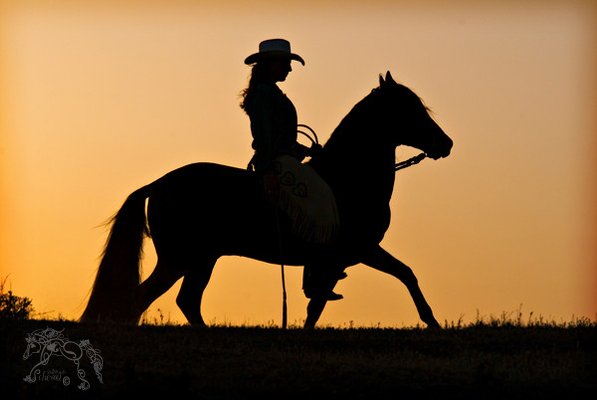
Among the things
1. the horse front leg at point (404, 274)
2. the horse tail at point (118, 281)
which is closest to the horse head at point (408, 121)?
the horse front leg at point (404, 274)

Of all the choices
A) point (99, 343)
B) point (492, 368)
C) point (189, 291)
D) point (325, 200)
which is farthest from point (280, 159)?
point (492, 368)

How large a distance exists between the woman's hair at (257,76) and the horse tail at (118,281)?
1.94m

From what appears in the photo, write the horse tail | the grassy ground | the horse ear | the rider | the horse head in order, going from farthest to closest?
1. the horse ear
2. the horse head
3. the horse tail
4. the rider
5. the grassy ground

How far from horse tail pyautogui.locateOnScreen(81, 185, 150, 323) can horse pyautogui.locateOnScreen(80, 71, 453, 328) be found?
11mm

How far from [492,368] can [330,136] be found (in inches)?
174

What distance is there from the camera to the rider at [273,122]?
11.6m

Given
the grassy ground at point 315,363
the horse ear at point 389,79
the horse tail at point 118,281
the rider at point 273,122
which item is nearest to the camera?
the grassy ground at point 315,363

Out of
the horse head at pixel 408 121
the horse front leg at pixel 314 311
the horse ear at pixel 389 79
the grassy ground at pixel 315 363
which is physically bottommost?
the grassy ground at pixel 315 363

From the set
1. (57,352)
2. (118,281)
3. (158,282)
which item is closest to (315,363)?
(57,352)

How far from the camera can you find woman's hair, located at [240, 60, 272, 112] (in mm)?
12000

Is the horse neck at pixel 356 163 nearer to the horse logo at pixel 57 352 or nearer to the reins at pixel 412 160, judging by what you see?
the reins at pixel 412 160

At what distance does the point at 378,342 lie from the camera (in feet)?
35.1

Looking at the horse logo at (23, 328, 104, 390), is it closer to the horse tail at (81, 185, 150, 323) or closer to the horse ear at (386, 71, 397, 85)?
the horse tail at (81, 185, 150, 323)

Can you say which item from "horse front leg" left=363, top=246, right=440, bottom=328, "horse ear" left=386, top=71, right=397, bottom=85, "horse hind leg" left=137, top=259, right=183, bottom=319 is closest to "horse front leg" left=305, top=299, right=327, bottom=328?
"horse front leg" left=363, top=246, right=440, bottom=328
